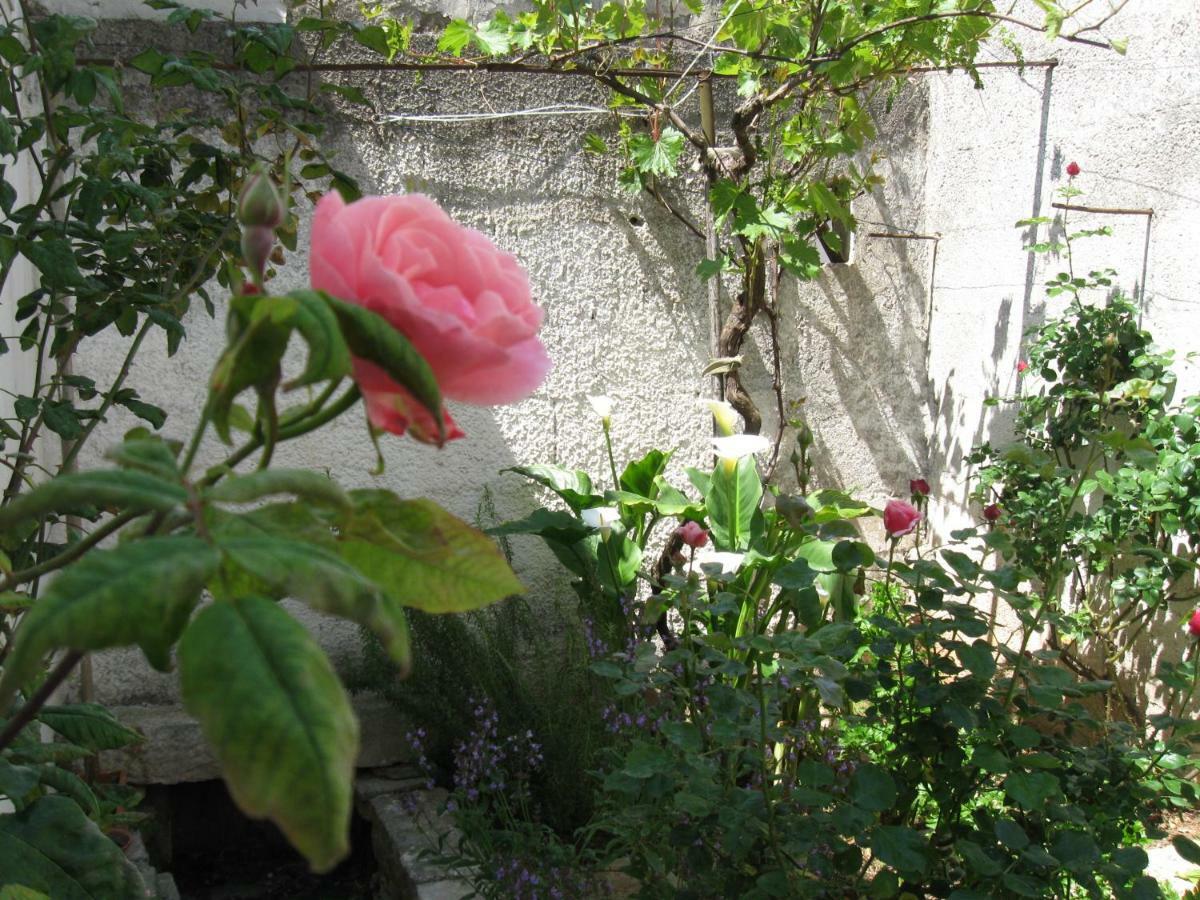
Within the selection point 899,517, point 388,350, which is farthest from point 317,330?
point 899,517

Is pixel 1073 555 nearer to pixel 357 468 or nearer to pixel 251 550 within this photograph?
pixel 357 468

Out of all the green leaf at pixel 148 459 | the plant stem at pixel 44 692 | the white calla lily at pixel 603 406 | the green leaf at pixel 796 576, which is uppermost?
the green leaf at pixel 148 459

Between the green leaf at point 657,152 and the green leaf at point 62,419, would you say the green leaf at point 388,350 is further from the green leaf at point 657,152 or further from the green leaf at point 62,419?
the green leaf at point 657,152

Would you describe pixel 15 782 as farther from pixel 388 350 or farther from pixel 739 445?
pixel 739 445

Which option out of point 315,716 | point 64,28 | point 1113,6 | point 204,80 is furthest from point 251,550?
point 1113,6

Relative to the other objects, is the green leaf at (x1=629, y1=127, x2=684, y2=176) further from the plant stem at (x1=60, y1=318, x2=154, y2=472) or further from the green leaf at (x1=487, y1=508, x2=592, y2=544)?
the plant stem at (x1=60, y1=318, x2=154, y2=472)

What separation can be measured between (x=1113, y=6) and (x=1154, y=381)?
1270 mm

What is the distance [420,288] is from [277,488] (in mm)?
97

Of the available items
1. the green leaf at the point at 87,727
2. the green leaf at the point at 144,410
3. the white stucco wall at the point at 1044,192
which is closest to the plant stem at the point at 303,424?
the green leaf at the point at 87,727

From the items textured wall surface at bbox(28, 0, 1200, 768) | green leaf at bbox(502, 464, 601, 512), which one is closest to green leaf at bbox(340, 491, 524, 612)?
textured wall surface at bbox(28, 0, 1200, 768)

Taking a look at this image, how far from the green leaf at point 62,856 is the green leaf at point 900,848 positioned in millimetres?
1277

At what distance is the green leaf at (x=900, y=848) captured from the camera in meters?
1.78

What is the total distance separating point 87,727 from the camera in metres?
1.03

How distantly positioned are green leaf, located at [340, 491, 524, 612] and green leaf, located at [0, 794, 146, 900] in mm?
560
